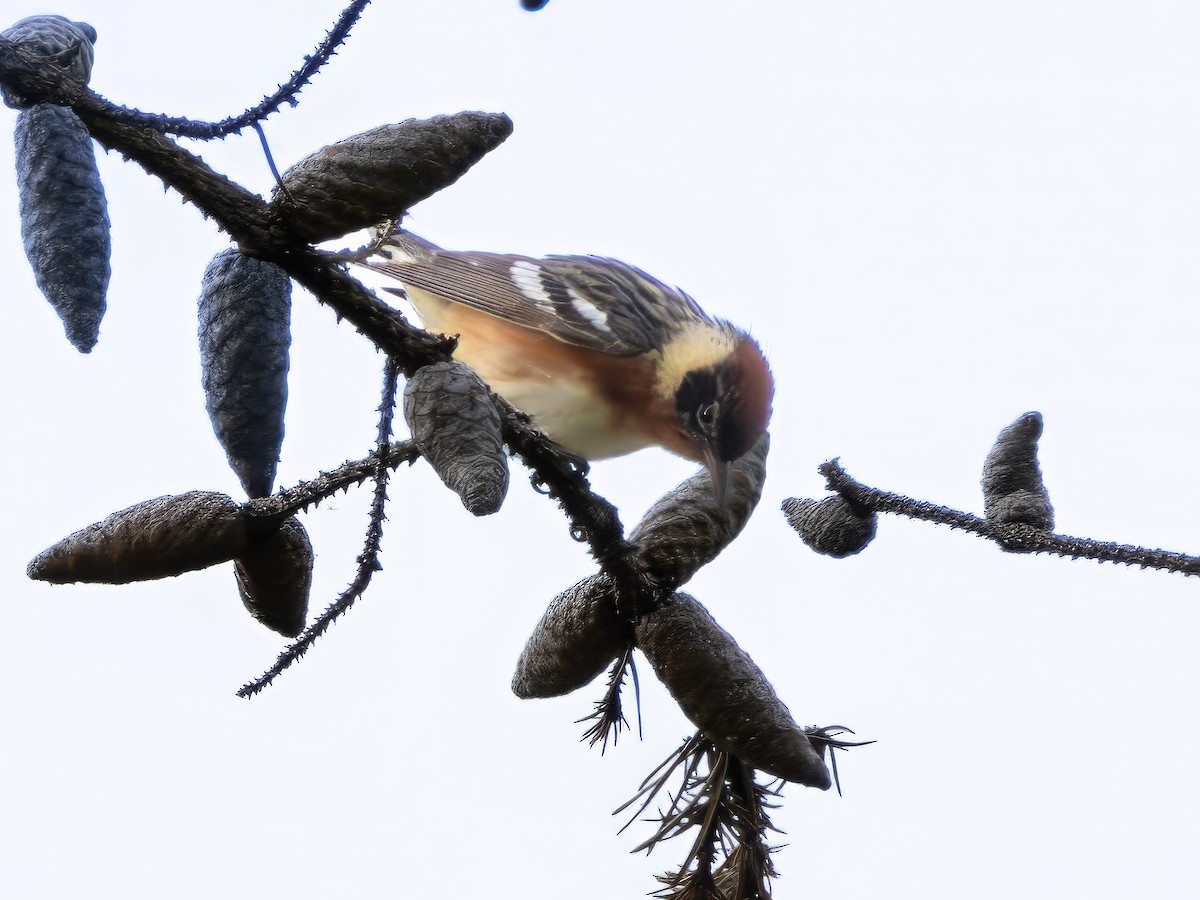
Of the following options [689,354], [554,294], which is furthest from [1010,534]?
[554,294]

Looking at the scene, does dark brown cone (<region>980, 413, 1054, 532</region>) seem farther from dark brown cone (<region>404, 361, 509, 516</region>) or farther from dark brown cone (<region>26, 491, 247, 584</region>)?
dark brown cone (<region>26, 491, 247, 584</region>)

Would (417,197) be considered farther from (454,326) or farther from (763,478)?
(454,326)

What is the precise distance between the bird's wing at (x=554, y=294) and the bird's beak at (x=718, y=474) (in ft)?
2.33

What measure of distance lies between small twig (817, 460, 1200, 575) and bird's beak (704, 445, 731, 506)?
9.7 inches

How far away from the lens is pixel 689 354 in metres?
2.60

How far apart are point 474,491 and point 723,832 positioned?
0.69 meters

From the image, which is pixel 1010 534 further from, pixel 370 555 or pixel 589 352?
pixel 589 352

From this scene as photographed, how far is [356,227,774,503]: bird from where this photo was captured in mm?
2441

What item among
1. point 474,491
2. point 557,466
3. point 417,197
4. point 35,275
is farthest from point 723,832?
point 35,275

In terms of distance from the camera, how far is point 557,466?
50.8 inches

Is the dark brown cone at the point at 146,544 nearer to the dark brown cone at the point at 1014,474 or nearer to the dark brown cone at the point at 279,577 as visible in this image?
the dark brown cone at the point at 279,577

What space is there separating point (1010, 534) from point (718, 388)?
1246 mm

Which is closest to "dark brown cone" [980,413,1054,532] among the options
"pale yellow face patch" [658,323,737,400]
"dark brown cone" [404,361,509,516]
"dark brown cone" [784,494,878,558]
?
"dark brown cone" [784,494,878,558]

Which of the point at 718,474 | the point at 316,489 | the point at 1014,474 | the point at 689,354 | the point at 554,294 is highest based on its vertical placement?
the point at 554,294
